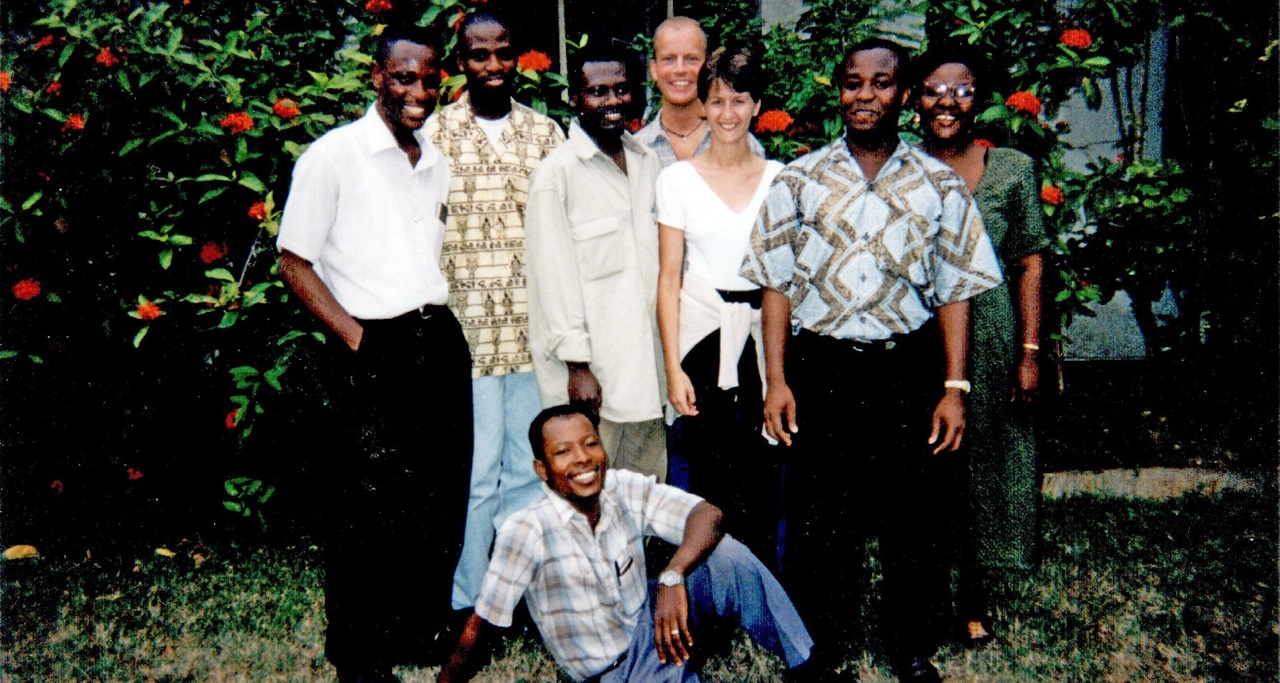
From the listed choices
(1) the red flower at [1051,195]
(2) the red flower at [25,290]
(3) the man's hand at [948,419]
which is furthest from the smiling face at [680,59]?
(2) the red flower at [25,290]

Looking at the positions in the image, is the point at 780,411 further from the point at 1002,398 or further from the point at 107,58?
the point at 107,58

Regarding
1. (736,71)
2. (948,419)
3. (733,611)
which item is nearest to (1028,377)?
(948,419)

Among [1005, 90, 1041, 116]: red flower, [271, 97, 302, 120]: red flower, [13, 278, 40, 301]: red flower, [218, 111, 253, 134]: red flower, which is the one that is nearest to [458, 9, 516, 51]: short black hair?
[271, 97, 302, 120]: red flower

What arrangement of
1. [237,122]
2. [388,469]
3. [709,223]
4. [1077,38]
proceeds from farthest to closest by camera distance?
[1077,38]
[237,122]
[709,223]
[388,469]

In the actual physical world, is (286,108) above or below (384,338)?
above

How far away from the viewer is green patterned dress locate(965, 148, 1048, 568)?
3104 mm

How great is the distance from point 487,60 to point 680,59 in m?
0.69

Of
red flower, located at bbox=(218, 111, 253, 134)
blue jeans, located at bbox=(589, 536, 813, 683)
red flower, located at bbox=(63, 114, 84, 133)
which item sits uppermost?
red flower, located at bbox=(63, 114, 84, 133)

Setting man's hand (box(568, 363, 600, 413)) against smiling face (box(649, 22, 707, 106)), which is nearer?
man's hand (box(568, 363, 600, 413))

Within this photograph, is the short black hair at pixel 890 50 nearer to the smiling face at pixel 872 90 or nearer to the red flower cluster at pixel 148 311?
the smiling face at pixel 872 90

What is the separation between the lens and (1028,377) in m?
3.15

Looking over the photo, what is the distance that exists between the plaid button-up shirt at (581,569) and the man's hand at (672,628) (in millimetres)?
199

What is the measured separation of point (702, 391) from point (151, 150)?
2.58 meters

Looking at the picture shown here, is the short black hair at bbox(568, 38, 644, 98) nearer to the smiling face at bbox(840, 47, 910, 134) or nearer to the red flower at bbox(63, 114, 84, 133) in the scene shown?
the smiling face at bbox(840, 47, 910, 134)
